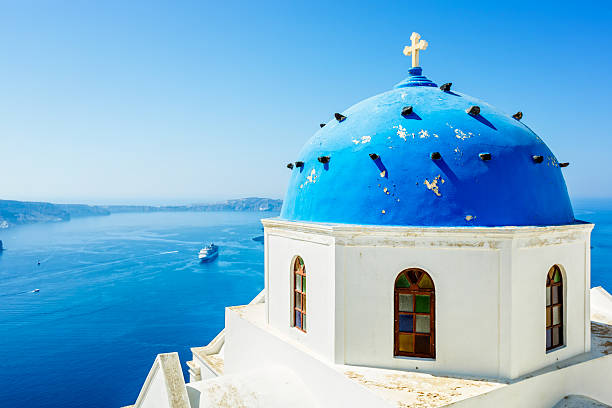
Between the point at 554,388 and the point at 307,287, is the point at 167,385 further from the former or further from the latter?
the point at 554,388

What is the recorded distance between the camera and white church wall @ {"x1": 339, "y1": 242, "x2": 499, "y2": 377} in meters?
5.43

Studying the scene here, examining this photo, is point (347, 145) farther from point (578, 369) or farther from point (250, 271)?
point (250, 271)

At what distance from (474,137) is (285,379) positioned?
4740mm

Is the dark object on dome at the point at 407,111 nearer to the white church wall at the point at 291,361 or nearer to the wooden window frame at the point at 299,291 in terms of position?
the wooden window frame at the point at 299,291

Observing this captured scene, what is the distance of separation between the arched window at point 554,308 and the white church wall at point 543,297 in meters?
0.07

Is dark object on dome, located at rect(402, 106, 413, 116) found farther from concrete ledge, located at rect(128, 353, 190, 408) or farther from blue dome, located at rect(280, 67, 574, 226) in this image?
concrete ledge, located at rect(128, 353, 190, 408)

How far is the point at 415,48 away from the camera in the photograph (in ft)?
24.8

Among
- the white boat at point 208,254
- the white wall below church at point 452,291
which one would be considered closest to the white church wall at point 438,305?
the white wall below church at point 452,291

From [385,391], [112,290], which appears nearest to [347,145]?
[385,391]

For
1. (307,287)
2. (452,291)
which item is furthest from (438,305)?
(307,287)

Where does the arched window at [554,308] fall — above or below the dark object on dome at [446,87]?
below

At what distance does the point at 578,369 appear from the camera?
6.12 m

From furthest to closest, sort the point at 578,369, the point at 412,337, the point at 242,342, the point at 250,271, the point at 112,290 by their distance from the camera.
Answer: the point at 250,271
the point at 112,290
the point at 242,342
the point at 578,369
the point at 412,337

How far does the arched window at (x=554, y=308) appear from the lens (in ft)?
20.0
